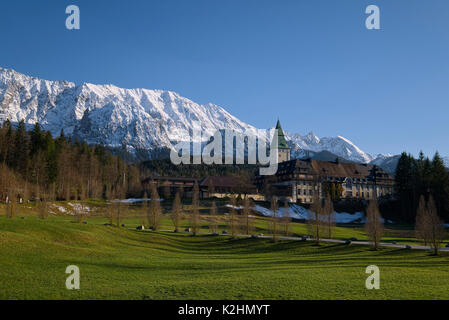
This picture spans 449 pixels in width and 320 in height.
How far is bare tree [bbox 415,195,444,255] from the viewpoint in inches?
1444

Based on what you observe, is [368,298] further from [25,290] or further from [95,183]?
[95,183]

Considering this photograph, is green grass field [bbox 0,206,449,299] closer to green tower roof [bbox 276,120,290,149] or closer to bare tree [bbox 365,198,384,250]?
bare tree [bbox 365,198,384,250]

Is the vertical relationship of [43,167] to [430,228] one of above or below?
above

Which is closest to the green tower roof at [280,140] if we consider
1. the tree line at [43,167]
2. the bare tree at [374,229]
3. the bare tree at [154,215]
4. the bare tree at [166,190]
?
the bare tree at [166,190]

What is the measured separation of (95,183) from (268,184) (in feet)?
187

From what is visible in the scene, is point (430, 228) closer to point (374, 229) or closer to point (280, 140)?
point (374, 229)

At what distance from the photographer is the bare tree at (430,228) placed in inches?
1444

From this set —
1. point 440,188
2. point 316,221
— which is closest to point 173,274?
point 316,221

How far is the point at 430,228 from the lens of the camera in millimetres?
38188

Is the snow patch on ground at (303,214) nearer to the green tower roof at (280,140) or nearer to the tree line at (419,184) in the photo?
the tree line at (419,184)

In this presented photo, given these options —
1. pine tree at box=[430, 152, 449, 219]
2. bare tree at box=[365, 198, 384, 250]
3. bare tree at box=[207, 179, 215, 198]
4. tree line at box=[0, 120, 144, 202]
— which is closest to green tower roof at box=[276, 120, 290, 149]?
bare tree at box=[207, 179, 215, 198]
